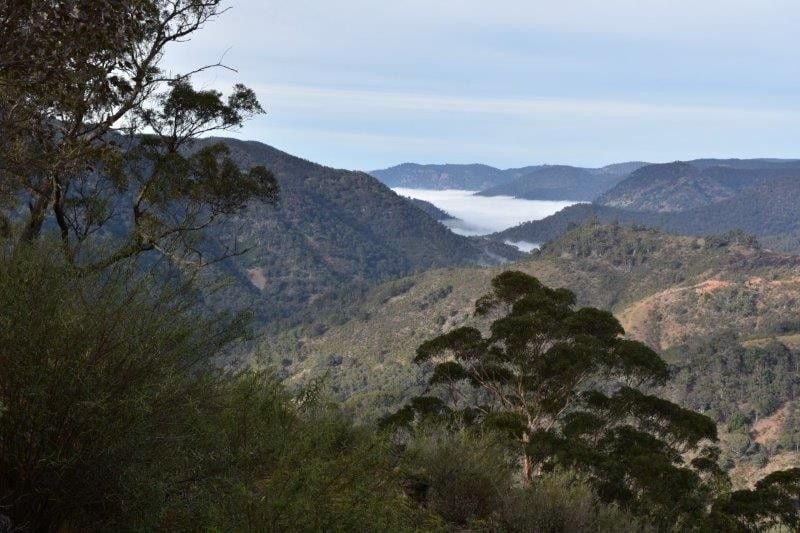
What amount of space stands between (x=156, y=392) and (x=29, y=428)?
677mm

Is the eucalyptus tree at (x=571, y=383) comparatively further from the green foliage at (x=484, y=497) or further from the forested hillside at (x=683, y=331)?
the forested hillside at (x=683, y=331)

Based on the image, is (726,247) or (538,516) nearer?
(538,516)

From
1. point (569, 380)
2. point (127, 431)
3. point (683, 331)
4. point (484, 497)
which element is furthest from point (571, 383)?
point (683, 331)

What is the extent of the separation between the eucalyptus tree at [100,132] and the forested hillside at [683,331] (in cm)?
7917

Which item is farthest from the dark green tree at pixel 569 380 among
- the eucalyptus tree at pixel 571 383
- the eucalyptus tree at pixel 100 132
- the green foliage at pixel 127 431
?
the green foliage at pixel 127 431

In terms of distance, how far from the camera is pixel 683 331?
154375 millimetres

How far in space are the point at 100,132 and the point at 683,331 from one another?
158 m

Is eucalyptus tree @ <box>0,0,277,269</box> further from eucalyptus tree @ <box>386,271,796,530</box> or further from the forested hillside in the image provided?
the forested hillside

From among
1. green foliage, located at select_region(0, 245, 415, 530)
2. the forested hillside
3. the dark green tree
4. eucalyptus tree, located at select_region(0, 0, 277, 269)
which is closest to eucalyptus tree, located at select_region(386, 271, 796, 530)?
the dark green tree

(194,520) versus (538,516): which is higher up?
(194,520)

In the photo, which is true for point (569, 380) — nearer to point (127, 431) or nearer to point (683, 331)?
point (127, 431)

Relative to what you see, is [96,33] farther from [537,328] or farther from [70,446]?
[537,328]

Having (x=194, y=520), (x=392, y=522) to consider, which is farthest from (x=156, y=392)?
(x=392, y=522)

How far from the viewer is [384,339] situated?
6806 inches
